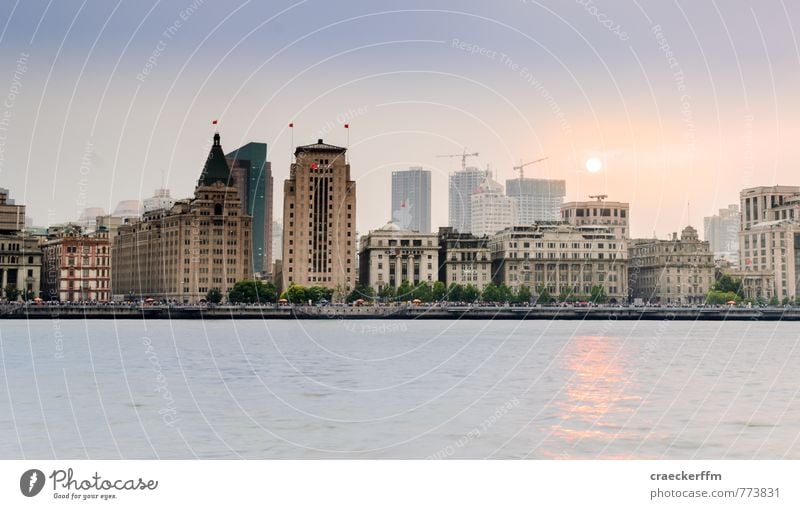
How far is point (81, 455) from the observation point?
24.4 m

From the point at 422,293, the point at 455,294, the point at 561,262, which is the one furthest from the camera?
the point at 561,262

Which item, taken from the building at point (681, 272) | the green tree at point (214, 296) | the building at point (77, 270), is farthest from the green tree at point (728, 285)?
the building at point (77, 270)

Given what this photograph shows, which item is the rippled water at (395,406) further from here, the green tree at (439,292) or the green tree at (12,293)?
the green tree at (439,292)

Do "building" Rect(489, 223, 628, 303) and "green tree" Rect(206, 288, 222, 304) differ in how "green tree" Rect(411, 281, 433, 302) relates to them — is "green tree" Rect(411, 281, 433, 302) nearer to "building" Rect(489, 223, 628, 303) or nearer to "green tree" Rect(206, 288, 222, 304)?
"building" Rect(489, 223, 628, 303)

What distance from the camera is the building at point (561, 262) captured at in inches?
7446

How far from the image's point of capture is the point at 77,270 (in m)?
190

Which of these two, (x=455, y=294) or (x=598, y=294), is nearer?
(x=598, y=294)

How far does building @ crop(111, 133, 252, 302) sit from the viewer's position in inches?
7087

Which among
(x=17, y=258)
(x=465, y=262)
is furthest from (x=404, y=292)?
(x=17, y=258)

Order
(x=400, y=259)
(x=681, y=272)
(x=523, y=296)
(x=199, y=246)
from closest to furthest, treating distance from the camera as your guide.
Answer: (x=523, y=296), (x=199, y=246), (x=400, y=259), (x=681, y=272)

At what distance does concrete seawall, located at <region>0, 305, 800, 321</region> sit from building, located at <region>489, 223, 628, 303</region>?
23320 mm

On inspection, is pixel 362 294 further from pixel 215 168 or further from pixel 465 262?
pixel 215 168

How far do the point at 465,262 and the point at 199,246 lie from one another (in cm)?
4799

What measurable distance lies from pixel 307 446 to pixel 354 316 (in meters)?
126
